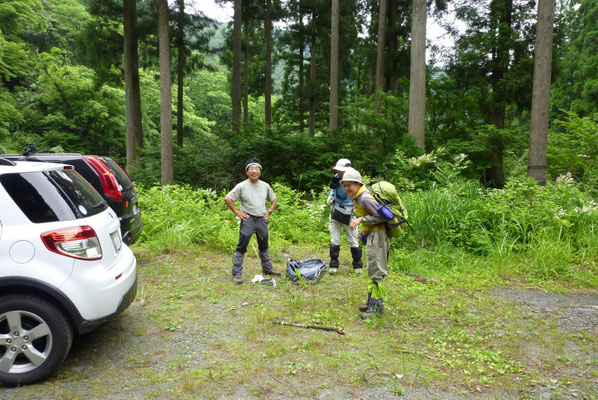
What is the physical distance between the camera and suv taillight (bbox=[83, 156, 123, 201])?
5.89 m

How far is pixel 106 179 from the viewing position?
5.93m

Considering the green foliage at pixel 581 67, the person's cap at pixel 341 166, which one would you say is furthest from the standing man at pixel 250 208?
the green foliage at pixel 581 67

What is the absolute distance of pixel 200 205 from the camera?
899 cm

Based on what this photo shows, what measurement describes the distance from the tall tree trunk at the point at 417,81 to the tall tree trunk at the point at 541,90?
312 centimetres

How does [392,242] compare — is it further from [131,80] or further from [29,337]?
[131,80]

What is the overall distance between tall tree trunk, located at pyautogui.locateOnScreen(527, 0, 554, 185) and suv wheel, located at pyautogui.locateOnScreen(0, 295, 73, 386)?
1079 centimetres

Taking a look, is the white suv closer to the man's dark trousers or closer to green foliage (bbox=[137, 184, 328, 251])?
the man's dark trousers

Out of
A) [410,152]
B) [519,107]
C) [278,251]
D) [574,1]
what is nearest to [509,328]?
[278,251]

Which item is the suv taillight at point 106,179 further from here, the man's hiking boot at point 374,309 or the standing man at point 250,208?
the man's hiking boot at point 374,309

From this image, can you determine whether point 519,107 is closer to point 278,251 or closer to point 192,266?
point 278,251

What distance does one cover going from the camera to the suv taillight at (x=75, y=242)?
9.93ft

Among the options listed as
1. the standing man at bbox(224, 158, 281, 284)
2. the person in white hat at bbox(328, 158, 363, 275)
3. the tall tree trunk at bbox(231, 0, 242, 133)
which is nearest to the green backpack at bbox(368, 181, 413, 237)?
the person in white hat at bbox(328, 158, 363, 275)

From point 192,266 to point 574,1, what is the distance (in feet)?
142

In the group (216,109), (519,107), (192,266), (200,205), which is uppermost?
(216,109)
